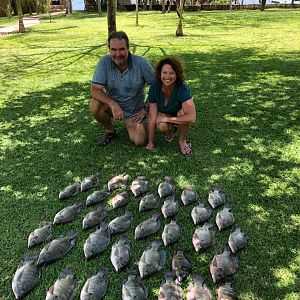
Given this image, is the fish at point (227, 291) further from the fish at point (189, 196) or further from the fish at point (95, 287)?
the fish at point (189, 196)

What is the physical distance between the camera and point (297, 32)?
1534 cm

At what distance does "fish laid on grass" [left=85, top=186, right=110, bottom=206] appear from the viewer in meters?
3.76

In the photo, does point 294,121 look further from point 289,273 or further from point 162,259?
point 162,259

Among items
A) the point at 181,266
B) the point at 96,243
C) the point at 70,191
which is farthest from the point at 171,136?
the point at 181,266

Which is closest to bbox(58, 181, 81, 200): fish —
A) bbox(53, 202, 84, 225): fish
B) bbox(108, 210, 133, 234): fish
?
bbox(53, 202, 84, 225): fish

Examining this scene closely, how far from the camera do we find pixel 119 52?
438 centimetres

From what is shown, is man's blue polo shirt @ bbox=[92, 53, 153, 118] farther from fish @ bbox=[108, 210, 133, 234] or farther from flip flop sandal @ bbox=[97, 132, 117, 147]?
fish @ bbox=[108, 210, 133, 234]

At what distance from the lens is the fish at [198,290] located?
2.62 m

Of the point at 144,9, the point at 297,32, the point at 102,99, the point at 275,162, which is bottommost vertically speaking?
the point at 144,9

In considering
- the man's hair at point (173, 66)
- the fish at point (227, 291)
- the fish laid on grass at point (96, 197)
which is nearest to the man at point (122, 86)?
the man's hair at point (173, 66)

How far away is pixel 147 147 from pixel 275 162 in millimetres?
1639

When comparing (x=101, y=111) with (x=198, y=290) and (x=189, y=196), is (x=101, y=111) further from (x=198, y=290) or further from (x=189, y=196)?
(x=198, y=290)

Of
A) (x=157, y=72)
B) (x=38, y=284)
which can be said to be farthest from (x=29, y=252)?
(x=157, y=72)

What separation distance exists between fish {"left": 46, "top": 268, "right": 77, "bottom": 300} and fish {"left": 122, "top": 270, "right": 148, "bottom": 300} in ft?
1.28
